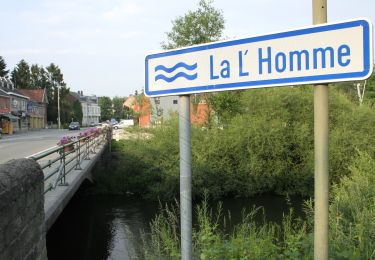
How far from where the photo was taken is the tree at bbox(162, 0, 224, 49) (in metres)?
29.3

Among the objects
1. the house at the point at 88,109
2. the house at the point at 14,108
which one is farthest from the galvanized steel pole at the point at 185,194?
the house at the point at 88,109

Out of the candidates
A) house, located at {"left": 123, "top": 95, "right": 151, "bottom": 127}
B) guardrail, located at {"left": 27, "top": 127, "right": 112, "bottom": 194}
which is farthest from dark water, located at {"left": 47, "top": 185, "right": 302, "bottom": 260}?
house, located at {"left": 123, "top": 95, "right": 151, "bottom": 127}

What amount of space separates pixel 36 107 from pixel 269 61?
78.0 metres

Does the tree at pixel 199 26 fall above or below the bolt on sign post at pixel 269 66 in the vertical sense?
above

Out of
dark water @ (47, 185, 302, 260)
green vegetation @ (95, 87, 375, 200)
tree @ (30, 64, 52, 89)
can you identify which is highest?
tree @ (30, 64, 52, 89)

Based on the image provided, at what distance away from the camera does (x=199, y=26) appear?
29438mm

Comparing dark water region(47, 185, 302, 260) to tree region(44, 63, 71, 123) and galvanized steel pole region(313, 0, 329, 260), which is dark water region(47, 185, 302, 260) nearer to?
galvanized steel pole region(313, 0, 329, 260)

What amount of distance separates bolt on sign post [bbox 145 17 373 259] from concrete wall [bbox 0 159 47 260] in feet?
5.69

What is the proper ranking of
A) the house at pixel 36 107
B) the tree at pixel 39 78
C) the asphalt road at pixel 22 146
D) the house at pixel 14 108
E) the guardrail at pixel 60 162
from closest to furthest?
the guardrail at pixel 60 162 → the asphalt road at pixel 22 146 → the house at pixel 14 108 → the house at pixel 36 107 → the tree at pixel 39 78

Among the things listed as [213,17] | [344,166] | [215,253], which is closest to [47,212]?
[215,253]

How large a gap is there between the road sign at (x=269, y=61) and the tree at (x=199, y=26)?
27.4 metres

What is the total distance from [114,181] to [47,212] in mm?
14144

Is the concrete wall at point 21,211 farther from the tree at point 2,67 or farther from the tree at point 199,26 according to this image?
the tree at point 2,67

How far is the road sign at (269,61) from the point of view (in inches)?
72.2
